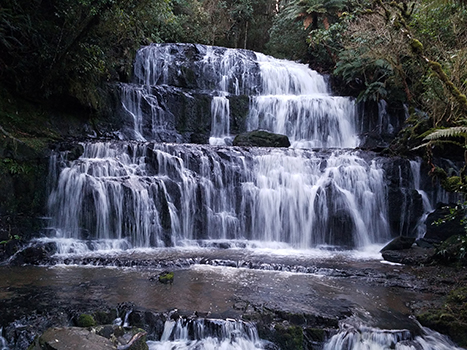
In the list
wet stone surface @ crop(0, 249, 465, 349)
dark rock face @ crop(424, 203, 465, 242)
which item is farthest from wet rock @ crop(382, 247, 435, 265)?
dark rock face @ crop(424, 203, 465, 242)

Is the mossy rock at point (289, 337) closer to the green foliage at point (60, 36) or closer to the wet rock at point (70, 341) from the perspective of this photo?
the wet rock at point (70, 341)

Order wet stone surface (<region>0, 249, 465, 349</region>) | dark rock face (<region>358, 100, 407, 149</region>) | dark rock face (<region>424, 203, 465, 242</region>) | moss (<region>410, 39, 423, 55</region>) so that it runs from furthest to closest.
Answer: dark rock face (<region>358, 100, 407, 149</region>), dark rock face (<region>424, 203, 465, 242</region>), moss (<region>410, 39, 423, 55</region>), wet stone surface (<region>0, 249, 465, 349</region>)

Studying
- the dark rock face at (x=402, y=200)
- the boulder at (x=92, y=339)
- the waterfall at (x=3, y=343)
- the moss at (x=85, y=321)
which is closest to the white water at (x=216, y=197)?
the dark rock face at (x=402, y=200)

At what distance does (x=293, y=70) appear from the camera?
61.4 feet

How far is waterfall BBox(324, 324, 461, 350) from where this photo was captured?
204 inches

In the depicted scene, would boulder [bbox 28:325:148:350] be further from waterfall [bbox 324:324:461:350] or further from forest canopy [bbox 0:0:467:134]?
forest canopy [bbox 0:0:467:134]

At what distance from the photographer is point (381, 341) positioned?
5234mm

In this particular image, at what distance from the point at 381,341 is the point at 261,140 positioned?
9605 mm

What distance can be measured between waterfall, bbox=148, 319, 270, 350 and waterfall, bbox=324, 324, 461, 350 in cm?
105

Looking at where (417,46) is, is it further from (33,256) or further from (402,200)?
(33,256)

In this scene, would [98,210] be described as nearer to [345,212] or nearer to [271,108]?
[345,212]

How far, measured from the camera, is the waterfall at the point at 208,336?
5.16 m

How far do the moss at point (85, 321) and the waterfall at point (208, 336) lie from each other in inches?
32.1

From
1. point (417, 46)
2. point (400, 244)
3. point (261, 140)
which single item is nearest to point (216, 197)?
point (261, 140)
